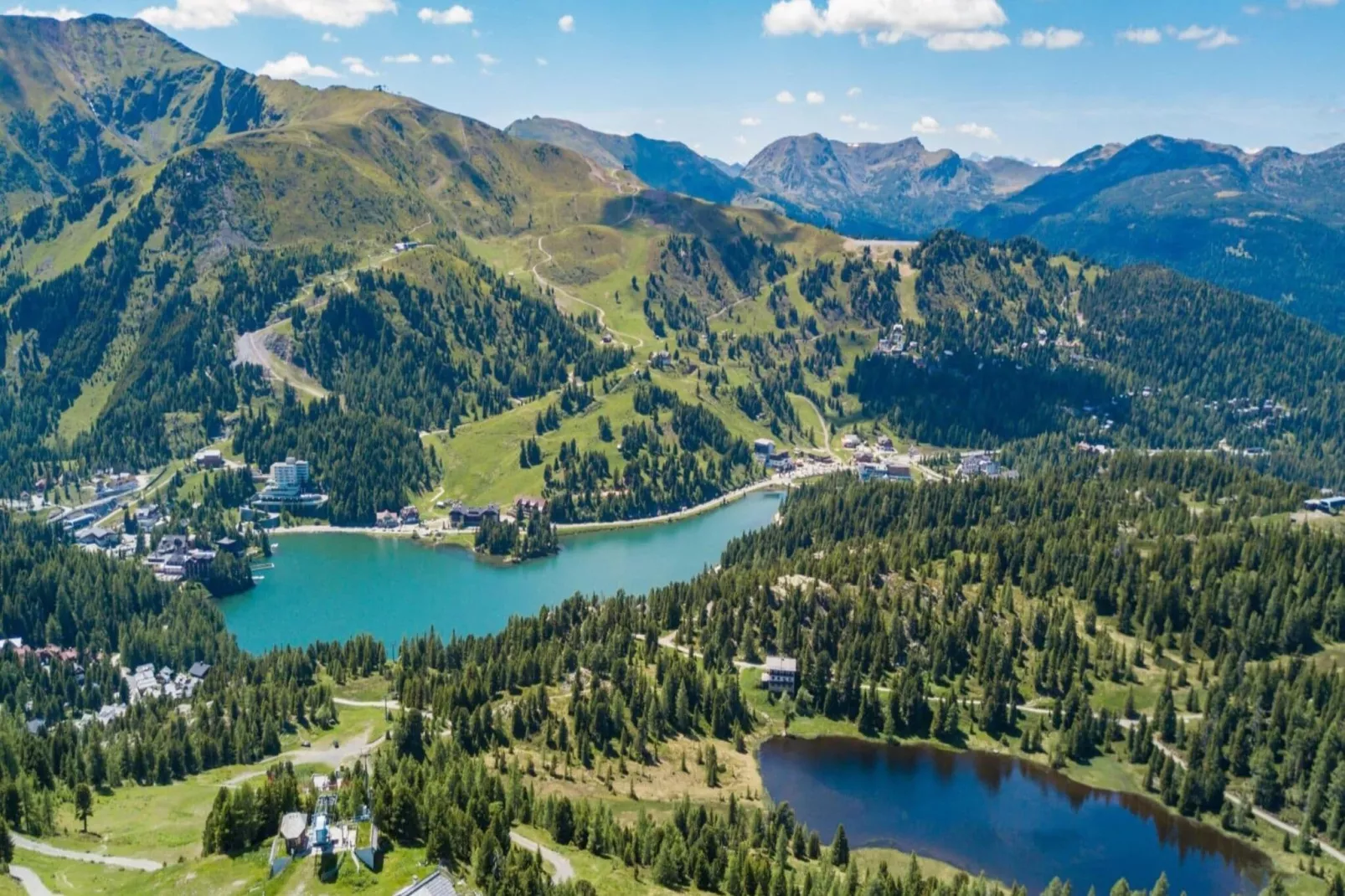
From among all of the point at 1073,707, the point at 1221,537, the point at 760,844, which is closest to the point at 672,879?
the point at 760,844

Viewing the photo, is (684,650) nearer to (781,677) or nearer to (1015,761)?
(781,677)

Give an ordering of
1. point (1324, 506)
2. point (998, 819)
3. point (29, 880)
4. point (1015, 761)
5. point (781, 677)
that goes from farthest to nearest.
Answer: point (1324, 506), point (781, 677), point (1015, 761), point (998, 819), point (29, 880)

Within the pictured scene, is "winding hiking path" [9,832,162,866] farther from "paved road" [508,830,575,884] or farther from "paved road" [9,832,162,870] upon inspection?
"paved road" [508,830,575,884]

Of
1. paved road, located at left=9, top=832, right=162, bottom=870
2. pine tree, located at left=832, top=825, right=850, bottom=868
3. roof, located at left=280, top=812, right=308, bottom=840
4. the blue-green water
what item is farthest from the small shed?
the blue-green water

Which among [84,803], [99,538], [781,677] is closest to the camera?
[84,803]

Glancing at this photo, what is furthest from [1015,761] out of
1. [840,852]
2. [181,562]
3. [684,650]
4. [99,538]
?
[99,538]

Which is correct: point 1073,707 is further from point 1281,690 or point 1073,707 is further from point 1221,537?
point 1221,537
